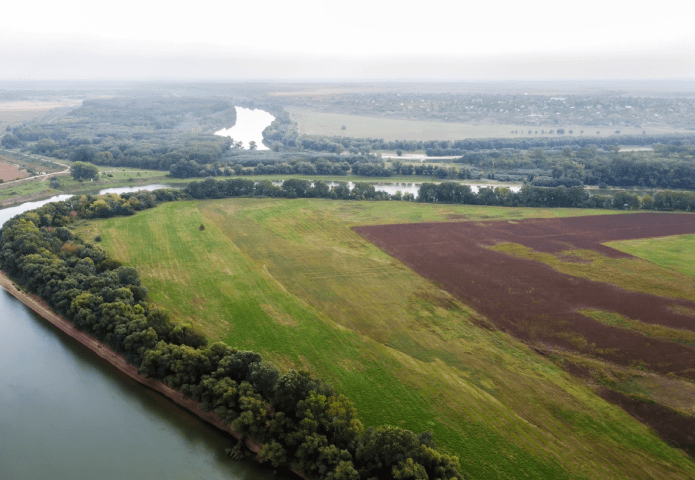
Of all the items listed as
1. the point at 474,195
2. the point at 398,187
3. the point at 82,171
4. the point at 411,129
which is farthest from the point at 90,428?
the point at 411,129

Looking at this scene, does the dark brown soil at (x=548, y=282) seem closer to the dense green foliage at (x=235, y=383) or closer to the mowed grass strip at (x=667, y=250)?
the mowed grass strip at (x=667, y=250)

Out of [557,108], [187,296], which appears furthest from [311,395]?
[557,108]

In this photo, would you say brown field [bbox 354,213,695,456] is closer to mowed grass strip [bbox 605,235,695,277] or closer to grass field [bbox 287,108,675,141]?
mowed grass strip [bbox 605,235,695,277]

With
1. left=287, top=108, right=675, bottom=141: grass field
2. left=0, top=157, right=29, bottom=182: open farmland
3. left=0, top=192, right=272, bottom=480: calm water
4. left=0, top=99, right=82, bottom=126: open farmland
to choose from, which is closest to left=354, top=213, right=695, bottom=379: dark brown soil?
left=0, top=192, right=272, bottom=480: calm water

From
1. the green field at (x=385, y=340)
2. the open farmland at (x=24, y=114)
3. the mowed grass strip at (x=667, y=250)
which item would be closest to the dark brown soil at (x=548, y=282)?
the mowed grass strip at (x=667, y=250)

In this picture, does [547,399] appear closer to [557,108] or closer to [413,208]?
[413,208]

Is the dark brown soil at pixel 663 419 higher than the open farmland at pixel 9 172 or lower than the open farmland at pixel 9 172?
lower
